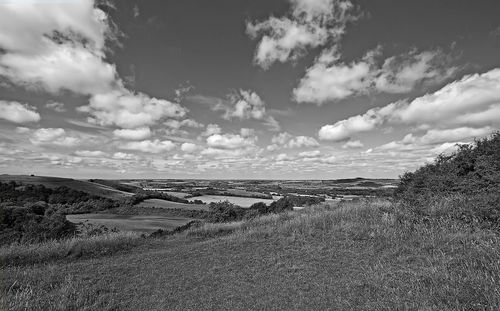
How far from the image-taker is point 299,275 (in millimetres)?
7195

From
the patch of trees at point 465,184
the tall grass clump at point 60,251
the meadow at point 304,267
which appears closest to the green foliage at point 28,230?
the tall grass clump at point 60,251

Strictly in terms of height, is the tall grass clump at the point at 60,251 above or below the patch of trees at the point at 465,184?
below

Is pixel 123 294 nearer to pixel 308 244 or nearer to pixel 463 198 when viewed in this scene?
pixel 308 244

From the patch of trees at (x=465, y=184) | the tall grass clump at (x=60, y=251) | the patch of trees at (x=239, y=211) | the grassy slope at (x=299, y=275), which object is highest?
the patch of trees at (x=465, y=184)

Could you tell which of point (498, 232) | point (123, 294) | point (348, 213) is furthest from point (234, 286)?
point (348, 213)

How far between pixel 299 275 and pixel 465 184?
13341 mm

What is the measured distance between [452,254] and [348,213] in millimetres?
7509

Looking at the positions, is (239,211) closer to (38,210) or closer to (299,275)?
(38,210)

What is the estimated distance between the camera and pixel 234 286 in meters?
6.75

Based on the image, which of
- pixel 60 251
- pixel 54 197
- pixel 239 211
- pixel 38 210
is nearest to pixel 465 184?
pixel 60 251

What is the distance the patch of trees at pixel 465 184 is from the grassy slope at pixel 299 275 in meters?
1.16

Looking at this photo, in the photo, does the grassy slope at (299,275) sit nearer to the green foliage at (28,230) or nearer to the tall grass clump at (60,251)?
the tall grass clump at (60,251)

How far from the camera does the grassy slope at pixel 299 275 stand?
5.26 metres

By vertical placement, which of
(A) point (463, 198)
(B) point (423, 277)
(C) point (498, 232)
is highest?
(A) point (463, 198)
